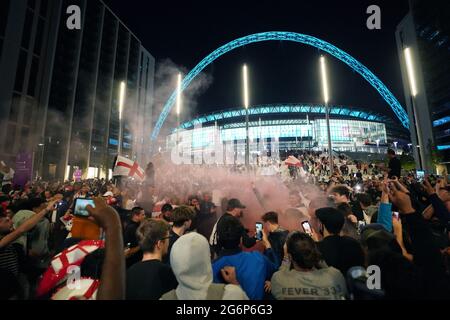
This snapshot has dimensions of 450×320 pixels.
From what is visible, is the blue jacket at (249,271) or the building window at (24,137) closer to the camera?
the blue jacket at (249,271)

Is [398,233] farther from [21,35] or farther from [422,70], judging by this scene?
[422,70]

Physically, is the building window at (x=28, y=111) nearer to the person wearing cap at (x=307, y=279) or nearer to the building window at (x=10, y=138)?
the building window at (x=10, y=138)

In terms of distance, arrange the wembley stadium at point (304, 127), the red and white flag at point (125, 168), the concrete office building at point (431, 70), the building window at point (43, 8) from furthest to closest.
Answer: the wembley stadium at point (304, 127), the concrete office building at point (431, 70), the building window at point (43, 8), the red and white flag at point (125, 168)

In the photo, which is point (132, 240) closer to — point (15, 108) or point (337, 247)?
point (337, 247)

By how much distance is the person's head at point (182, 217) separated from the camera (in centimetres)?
410

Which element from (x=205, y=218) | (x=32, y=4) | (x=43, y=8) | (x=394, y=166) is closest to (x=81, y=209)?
(x=205, y=218)

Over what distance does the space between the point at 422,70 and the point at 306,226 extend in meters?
79.1

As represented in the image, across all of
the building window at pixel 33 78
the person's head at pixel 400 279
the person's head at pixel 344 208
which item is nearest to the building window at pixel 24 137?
the building window at pixel 33 78

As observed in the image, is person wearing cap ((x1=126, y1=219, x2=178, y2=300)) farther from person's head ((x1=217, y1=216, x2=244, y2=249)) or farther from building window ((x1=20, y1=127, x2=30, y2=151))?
building window ((x1=20, y1=127, x2=30, y2=151))

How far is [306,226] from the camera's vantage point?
4.09 metres

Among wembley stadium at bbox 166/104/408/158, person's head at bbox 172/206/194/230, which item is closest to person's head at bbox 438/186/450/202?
person's head at bbox 172/206/194/230

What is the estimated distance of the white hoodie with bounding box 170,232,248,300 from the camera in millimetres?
1794

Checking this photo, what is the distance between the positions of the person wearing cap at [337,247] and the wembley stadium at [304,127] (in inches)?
3111

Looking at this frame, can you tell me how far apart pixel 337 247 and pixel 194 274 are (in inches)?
74.8
